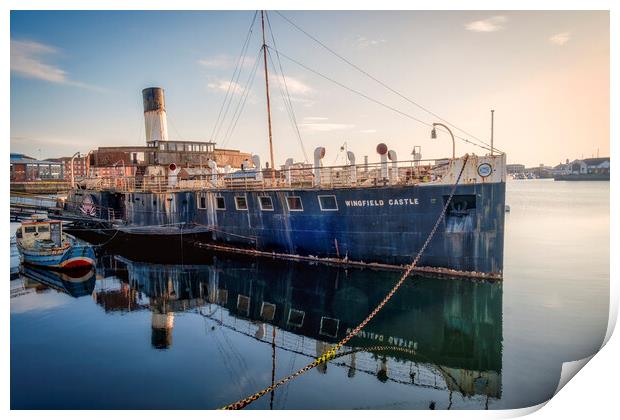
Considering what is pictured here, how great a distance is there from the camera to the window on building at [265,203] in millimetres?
23359

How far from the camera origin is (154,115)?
131 ft

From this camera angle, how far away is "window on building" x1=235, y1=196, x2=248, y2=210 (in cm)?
2467

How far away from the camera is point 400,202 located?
63.9 ft

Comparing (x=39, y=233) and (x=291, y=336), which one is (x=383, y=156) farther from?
(x=39, y=233)

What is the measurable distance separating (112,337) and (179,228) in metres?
15.1

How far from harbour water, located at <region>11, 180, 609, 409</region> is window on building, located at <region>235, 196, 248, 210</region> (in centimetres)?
367

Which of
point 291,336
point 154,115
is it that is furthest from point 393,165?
point 154,115

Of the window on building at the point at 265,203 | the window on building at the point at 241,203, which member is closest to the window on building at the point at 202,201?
the window on building at the point at 241,203

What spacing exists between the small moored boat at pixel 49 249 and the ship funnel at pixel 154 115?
59.2 ft

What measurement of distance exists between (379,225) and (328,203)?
9.57 ft

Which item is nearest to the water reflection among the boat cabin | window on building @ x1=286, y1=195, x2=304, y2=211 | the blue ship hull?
the blue ship hull

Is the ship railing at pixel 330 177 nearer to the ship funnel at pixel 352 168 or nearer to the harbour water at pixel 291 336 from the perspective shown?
the ship funnel at pixel 352 168
